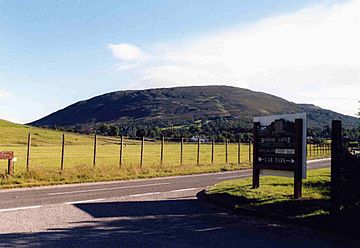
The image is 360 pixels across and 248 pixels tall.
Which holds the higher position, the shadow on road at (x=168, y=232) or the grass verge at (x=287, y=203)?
the grass verge at (x=287, y=203)

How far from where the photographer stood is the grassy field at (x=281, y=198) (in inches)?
435

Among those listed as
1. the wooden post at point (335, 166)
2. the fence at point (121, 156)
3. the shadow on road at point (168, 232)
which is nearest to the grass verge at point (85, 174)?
the fence at point (121, 156)

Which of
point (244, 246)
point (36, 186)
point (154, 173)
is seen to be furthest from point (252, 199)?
point (154, 173)

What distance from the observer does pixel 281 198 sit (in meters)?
13.0

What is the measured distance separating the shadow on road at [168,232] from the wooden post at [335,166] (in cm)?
105

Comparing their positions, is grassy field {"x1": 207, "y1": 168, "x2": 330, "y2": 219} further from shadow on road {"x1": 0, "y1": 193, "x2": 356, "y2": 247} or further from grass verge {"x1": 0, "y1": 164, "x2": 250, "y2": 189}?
grass verge {"x1": 0, "y1": 164, "x2": 250, "y2": 189}

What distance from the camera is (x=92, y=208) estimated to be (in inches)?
480

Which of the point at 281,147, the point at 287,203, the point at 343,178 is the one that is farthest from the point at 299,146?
the point at 343,178

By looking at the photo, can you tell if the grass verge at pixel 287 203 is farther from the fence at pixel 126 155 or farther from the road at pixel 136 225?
the fence at pixel 126 155

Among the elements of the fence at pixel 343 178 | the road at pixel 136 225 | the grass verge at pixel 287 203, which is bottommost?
the road at pixel 136 225

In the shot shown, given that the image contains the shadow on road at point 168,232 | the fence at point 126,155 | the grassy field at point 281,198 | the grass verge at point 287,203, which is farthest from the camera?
the fence at point 126,155

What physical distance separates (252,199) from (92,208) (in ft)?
13.9

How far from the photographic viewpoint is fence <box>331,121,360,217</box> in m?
9.70

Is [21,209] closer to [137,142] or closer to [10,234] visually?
[10,234]
